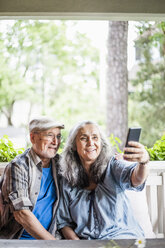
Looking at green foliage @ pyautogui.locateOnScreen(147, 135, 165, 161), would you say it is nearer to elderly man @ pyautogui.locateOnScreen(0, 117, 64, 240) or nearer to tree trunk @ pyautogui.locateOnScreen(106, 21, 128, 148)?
elderly man @ pyautogui.locateOnScreen(0, 117, 64, 240)

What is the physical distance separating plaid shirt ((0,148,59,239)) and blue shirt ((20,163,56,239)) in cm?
2

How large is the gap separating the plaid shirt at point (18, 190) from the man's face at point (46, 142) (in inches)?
1.6

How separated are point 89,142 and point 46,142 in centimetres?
25

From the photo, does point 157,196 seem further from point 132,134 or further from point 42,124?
point 42,124

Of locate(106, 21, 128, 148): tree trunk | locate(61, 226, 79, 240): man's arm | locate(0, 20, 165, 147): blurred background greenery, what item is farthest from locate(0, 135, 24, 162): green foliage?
locate(0, 20, 165, 147): blurred background greenery

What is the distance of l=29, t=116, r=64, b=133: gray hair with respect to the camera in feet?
5.67

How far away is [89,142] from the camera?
173 centimetres

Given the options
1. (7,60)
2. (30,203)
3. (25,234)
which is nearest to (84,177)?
(30,203)

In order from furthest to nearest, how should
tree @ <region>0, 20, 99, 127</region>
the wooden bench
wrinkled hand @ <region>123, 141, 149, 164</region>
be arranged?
tree @ <region>0, 20, 99, 127</region> → the wooden bench → wrinkled hand @ <region>123, 141, 149, 164</region>

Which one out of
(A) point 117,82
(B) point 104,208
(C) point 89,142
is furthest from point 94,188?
(A) point 117,82

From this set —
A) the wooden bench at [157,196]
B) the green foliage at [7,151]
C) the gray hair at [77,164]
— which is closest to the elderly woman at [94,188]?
the gray hair at [77,164]

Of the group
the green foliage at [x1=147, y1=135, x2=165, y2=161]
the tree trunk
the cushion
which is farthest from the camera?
the tree trunk

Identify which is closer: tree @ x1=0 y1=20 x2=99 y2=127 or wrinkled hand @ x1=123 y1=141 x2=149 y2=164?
wrinkled hand @ x1=123 y1=141 x2=149 y2=164

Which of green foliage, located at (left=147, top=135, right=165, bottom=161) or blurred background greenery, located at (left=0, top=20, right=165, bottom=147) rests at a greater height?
blurred background greenery, located at (left=0, top=20, right=165, bottom=147)
